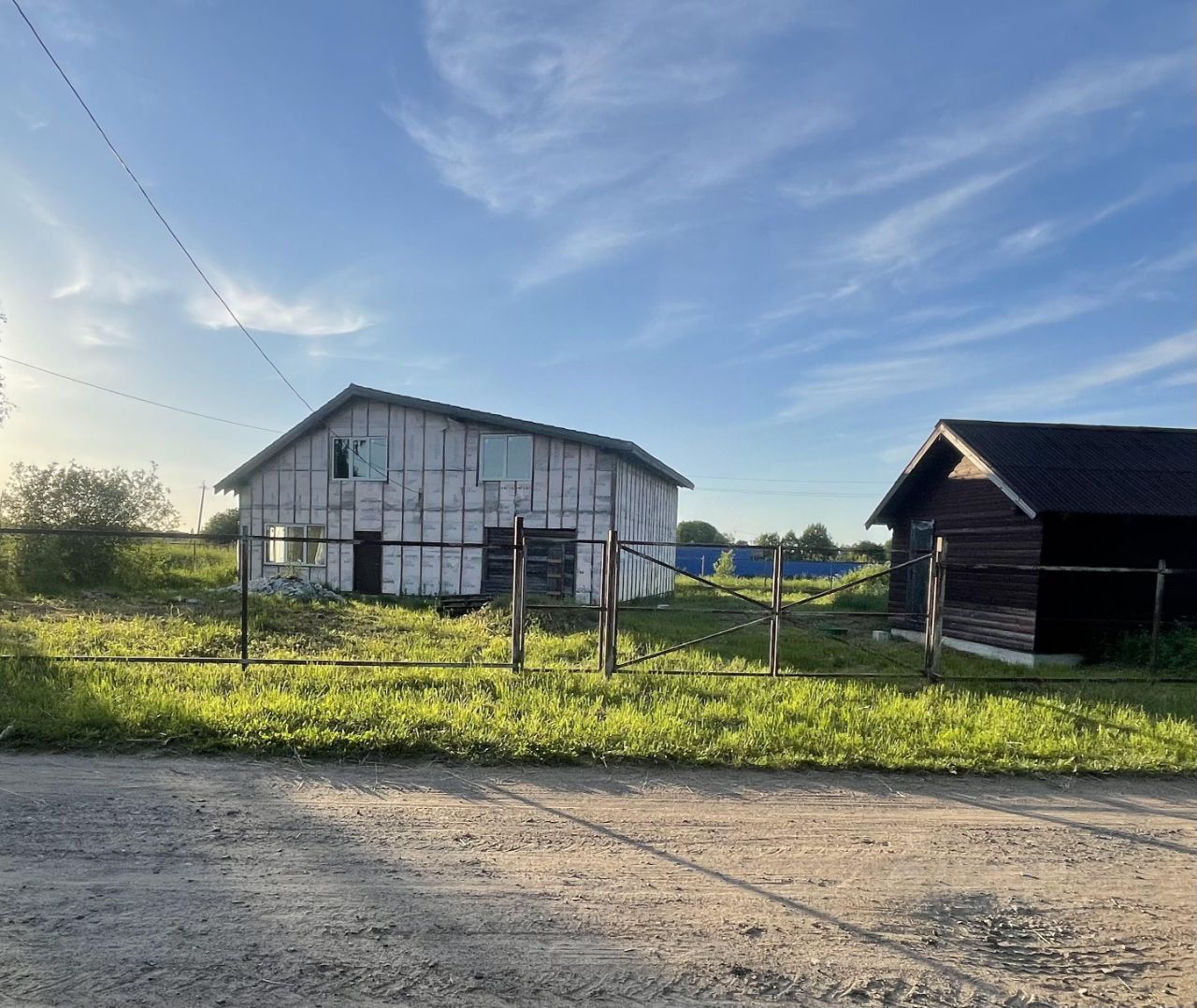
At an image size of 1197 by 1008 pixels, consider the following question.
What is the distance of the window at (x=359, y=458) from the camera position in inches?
827

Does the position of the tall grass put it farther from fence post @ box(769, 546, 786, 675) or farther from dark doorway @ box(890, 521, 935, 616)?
dark doorway @ box(890, 521, 935, 616)

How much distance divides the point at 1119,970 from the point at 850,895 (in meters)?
1.06

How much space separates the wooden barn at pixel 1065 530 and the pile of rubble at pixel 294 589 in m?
A: 15.2

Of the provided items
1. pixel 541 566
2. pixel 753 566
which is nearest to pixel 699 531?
pixel 753 566

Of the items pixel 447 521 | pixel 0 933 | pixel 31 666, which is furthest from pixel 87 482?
pixel 0 933

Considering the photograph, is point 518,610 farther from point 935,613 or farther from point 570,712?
point 935,613

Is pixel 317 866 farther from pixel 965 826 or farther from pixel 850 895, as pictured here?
pixel 965 826

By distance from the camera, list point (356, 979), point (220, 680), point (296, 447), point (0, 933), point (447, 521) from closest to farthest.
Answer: point (356, 979) → point (0, 933) → point (220, 680) → point (447, 521) → point (296, 447)

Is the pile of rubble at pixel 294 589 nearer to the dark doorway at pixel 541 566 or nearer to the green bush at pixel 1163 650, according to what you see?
the dark doorway at pixel 541 566

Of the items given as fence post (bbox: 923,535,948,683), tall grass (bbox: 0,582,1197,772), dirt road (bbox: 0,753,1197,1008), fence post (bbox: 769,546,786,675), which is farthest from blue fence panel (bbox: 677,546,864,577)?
dirt road (bbox: 0,753,1197,1008)

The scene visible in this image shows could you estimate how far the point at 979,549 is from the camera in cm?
1341

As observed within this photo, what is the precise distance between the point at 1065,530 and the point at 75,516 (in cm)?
2811

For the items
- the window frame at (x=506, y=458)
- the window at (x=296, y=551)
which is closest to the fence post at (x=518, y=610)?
the window frame at (x=506, y=458)

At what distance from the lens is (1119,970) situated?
2.87 metres
